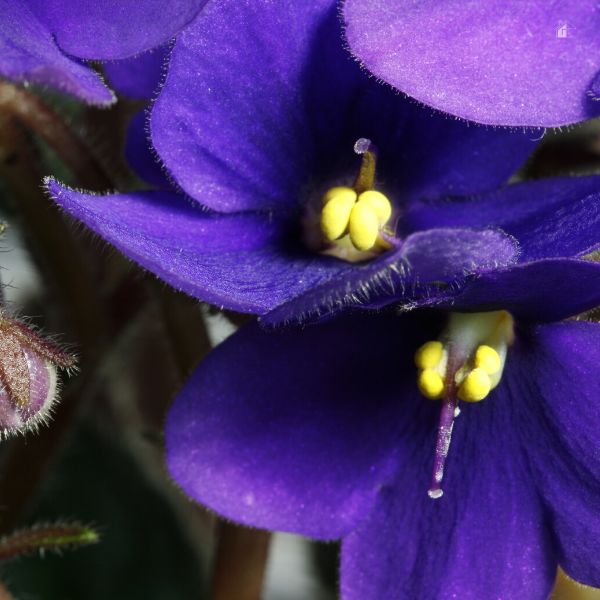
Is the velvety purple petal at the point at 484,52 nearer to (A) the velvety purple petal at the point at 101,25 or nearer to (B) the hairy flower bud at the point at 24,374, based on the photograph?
(A) the velvety purple petal at the point at 101,25

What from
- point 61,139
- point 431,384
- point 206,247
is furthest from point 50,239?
point 431,384

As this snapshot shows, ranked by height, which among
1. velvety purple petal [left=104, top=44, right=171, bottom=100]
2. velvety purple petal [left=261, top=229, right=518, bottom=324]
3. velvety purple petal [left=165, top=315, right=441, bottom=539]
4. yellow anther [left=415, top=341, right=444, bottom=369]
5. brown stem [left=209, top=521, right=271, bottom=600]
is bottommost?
brown stem [left=209, top=521, right=271, bottom=600]

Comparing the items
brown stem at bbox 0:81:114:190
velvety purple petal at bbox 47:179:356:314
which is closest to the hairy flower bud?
velvety purple petal at bbox 47:179:356:314

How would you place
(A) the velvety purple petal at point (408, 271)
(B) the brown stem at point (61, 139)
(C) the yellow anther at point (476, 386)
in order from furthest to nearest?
(B) the brown stem at point (61, 139)
(C) the yellow anther at point (476, 386)
(A) the velvety purple petal at point (408, 271)

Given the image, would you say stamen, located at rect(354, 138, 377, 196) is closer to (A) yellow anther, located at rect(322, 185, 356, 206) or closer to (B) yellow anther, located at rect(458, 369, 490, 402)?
(A) yellow anther, located at rect(322, 185, 356, 206)

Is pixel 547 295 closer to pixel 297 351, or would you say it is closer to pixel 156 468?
pixel 297 351

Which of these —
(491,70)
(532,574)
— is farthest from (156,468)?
(491,70)

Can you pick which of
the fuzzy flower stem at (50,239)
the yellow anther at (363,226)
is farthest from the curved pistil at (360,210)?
the fuzzy flower stem at (50,239)

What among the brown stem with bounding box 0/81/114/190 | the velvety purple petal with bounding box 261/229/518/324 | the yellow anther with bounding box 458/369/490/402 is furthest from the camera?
the brown stem with bounding box 0/81/114/190
